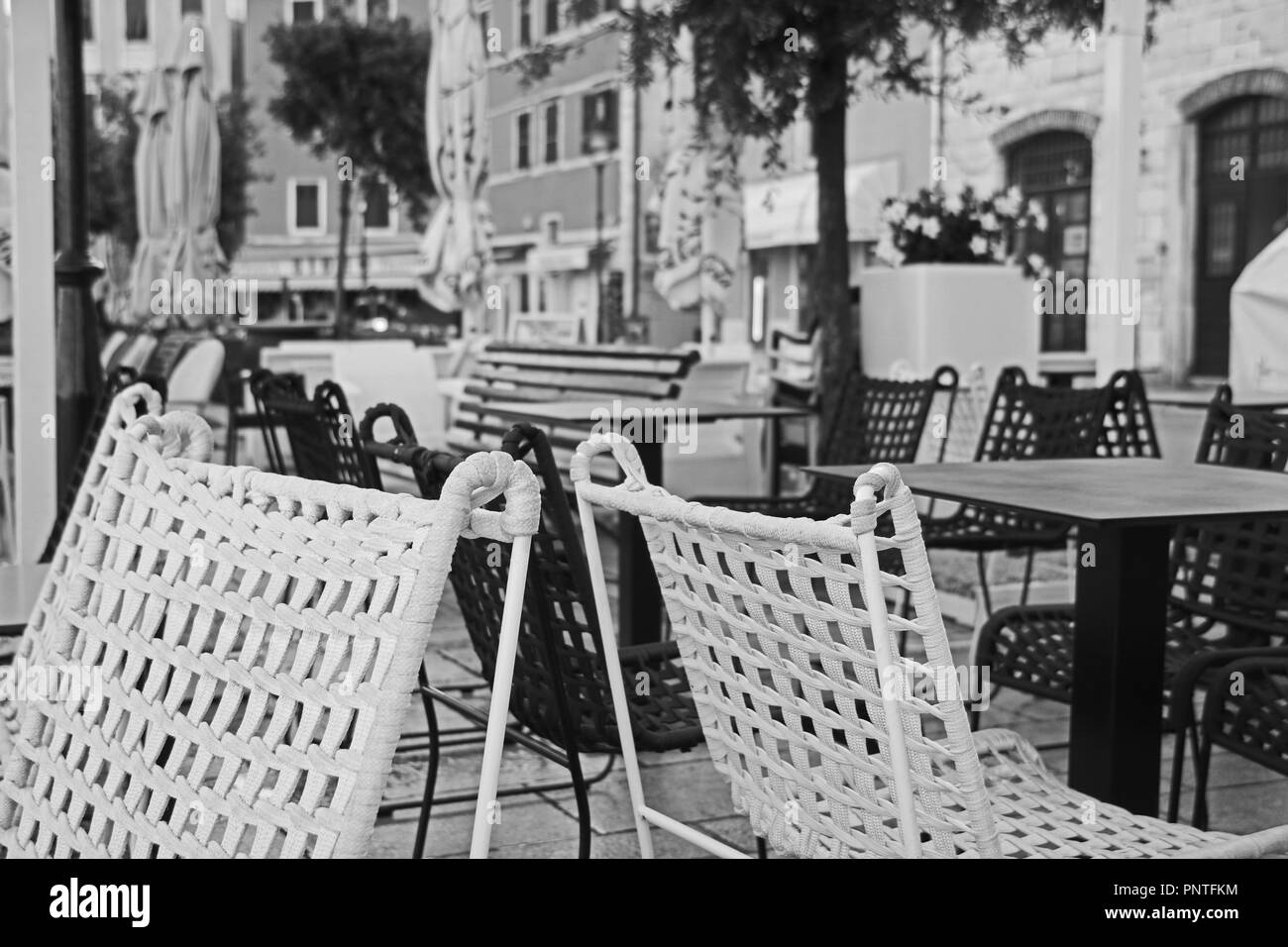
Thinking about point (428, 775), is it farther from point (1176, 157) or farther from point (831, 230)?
point (1176, 157)

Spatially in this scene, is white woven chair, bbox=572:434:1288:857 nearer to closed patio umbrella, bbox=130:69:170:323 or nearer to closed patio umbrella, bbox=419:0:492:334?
closed patio umbrella, bbox=419:0:492:334

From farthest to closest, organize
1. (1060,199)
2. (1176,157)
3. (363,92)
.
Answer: (363,92), (1060,199), (1176,157)

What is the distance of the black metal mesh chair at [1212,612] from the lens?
3309 mm

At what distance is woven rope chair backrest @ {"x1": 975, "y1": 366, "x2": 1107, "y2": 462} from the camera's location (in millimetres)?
5137

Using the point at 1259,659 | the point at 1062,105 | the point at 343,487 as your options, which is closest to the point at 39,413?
the point at 1259,659

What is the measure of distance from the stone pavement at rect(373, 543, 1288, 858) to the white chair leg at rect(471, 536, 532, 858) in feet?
5.37

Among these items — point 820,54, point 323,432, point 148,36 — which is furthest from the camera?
point 148,36

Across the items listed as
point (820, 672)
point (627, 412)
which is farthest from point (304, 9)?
point (820, 672)

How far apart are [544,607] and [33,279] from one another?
3.30 metres

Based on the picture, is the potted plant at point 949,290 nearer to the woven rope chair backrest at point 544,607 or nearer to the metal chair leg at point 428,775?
the metal chair leg at point 428,775

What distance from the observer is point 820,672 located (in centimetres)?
198

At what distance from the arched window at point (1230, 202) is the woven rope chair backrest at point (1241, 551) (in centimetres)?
1578

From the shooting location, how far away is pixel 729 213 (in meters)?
10.0

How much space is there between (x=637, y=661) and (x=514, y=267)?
36503 millimetres
